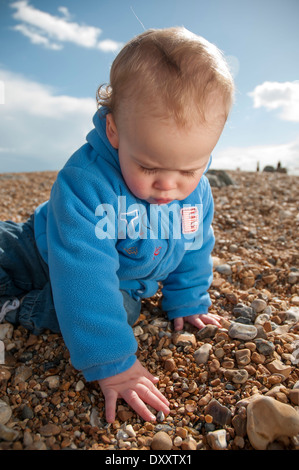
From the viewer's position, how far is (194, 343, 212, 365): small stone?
2.25m

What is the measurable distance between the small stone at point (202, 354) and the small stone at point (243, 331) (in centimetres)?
20

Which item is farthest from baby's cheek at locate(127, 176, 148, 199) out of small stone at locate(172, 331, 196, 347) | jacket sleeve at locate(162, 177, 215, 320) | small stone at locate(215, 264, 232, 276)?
small stone at locate(215, 264, 232, 276)

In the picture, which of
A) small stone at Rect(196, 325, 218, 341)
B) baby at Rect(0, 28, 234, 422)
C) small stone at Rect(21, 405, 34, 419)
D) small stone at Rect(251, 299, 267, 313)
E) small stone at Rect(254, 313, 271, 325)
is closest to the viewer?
baby at Rect(0, 28, 234, 422)

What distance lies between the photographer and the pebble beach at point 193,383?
1.74 metres

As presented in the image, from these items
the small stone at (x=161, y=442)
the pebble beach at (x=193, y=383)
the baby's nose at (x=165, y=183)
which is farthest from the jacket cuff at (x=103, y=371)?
the baby's nose at (x=165, y=183)

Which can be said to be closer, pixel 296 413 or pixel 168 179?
pixel 296 413

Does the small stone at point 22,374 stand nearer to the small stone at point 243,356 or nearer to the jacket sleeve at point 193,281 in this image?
the jacket sleeve at point 193,281

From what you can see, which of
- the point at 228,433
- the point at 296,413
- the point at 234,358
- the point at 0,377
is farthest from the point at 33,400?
the point at 296,413

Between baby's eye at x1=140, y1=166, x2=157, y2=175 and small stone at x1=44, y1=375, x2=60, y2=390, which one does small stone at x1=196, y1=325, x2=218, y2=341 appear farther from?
baby's eye at x1=140, y1=166, x2=157, y2=175

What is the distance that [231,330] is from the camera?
2.43 meters

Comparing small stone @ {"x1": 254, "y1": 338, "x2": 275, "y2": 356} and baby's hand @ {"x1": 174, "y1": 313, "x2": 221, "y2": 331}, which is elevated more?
small stone @ {"x1": 254, "y1": 338, "x2": 275, "y2": 356}

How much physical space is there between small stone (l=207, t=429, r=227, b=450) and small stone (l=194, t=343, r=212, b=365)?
521mm

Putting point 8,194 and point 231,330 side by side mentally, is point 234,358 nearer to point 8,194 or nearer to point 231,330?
point 231,330

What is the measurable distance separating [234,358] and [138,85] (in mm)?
1681
